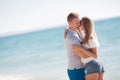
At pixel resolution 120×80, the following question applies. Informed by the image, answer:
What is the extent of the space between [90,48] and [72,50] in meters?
0.23

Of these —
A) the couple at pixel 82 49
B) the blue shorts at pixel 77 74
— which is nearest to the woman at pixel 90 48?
the couple at pixel 82 49

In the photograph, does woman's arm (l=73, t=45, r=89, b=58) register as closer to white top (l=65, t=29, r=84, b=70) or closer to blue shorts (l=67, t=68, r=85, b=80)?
white top (l=65, t=29, r=84, b=70)

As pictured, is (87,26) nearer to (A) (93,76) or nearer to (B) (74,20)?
(B) (74,20)

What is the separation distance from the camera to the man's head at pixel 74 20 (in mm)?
4660

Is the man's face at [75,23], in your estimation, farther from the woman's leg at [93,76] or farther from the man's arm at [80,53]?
the woman's leg at [93,76]

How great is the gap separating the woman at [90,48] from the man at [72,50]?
0.07 meters

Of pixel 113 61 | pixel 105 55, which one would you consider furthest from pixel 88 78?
pixel 105 55

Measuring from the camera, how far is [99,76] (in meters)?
4.76

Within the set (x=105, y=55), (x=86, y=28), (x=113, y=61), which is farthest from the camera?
(x=105, y=55)

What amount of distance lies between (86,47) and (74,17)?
389 mm

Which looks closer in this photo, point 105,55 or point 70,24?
point 70,24

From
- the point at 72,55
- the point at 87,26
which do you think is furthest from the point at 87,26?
the point at 72,55

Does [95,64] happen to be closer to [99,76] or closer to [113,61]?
[99,76]

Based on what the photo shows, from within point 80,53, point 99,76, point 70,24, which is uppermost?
point 70,24
